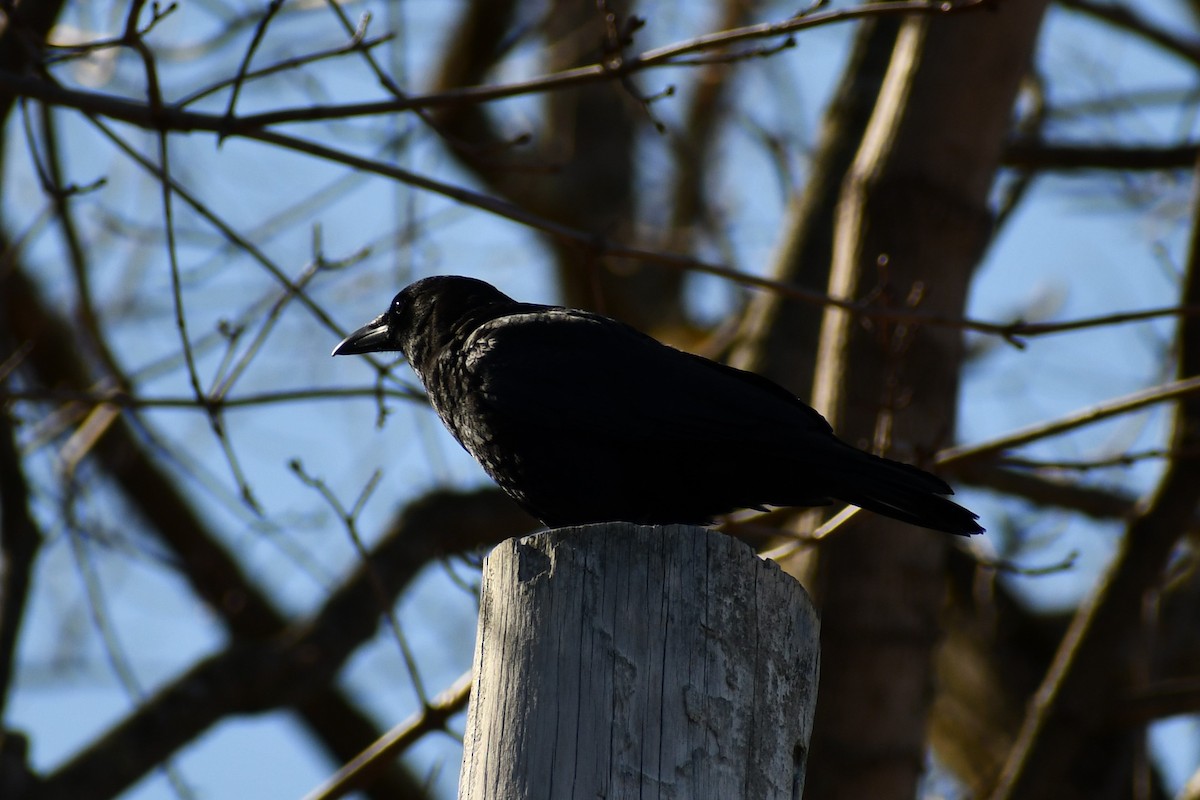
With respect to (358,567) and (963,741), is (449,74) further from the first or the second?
(963,741)

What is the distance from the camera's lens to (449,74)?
28.7 ft

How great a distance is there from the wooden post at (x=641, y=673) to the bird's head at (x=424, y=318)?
1.90 metres

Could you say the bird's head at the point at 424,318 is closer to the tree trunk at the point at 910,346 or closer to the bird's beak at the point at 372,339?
the bird's beak at the point at 372,339

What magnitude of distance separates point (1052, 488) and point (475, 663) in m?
4.56

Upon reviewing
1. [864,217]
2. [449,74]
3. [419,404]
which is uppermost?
[449,74]

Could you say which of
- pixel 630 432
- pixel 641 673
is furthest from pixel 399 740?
pixel 641 673

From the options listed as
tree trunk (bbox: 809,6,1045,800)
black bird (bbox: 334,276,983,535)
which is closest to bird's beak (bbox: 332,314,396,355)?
black bird (bbox: 334,276,983,535)

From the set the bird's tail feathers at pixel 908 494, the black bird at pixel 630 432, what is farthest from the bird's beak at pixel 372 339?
the bird's tail feathers at pixel 908 494

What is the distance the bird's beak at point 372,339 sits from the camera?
14.8 ft

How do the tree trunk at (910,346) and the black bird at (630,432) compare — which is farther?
the tree trunk at (910,346)

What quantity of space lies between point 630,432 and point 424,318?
4.12ft

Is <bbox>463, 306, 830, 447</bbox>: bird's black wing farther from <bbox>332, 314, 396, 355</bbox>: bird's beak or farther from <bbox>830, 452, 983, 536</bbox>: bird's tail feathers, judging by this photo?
<bbox>332, 314, 396, 355</bbox>: bird's beak

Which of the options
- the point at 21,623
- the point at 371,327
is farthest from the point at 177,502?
the point at 371,327

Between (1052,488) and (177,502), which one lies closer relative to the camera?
(1052,488)
